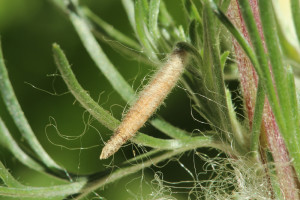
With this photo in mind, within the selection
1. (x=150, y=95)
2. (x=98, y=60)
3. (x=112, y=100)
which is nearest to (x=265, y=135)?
(x=150, y=95)

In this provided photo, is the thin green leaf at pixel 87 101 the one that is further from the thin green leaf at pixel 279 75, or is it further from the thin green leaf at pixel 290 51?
the thin green leaf at pixel 290 51

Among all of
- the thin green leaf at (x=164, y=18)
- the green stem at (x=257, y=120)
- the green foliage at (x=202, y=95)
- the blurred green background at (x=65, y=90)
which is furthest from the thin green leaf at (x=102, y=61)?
the blurred green background at (x=65, y=90)

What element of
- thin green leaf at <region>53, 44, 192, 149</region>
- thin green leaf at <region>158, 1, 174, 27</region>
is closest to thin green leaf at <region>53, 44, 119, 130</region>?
thin green leaf at <region>53, 44, 192, 149</region>

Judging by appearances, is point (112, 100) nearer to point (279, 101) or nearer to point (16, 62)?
point (16, 62)

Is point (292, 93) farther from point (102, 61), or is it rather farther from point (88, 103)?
point (102, 61)

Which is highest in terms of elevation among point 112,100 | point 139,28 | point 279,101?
point 139,28

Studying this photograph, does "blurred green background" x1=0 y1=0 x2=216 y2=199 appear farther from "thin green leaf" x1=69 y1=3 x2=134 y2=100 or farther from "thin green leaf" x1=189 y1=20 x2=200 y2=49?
"thin green leaf" x1=189 y1=20 x2=200 y2=49
